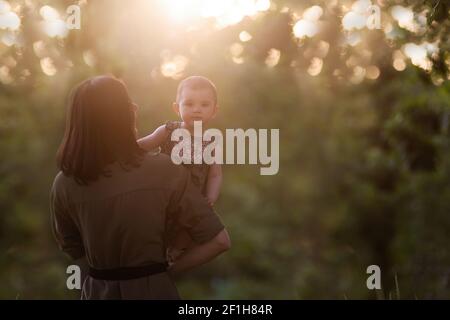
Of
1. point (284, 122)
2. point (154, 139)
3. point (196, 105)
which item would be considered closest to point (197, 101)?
point (196, 105)

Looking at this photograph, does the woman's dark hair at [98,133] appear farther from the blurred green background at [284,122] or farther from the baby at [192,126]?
the blurred green background at [284,122]

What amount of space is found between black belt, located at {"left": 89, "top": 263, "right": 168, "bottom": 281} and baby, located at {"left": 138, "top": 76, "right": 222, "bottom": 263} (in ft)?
1.32

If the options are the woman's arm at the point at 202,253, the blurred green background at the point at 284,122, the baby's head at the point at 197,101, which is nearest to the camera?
the woman's arm at the point at 202,253

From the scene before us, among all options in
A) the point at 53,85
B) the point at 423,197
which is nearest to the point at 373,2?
the point at 423,197

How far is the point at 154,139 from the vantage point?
10.6ft

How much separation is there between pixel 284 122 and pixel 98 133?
24532 mm

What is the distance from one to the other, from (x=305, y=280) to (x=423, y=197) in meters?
10.0

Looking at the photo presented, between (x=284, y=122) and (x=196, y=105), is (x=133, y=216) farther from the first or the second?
(x=284, y=122)

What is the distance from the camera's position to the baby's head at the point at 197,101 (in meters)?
3.33

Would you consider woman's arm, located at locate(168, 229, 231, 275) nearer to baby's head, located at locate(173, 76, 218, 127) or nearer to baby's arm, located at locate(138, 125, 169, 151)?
baby's arm, located at locate(138, 125, 169, 151)

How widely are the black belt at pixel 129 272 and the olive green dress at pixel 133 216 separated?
0.05 feet

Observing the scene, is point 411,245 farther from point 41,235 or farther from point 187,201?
point 187,201

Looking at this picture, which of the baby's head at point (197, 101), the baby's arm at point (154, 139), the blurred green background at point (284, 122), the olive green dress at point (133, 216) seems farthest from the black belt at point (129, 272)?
the blurred green background at point (284, 122)
